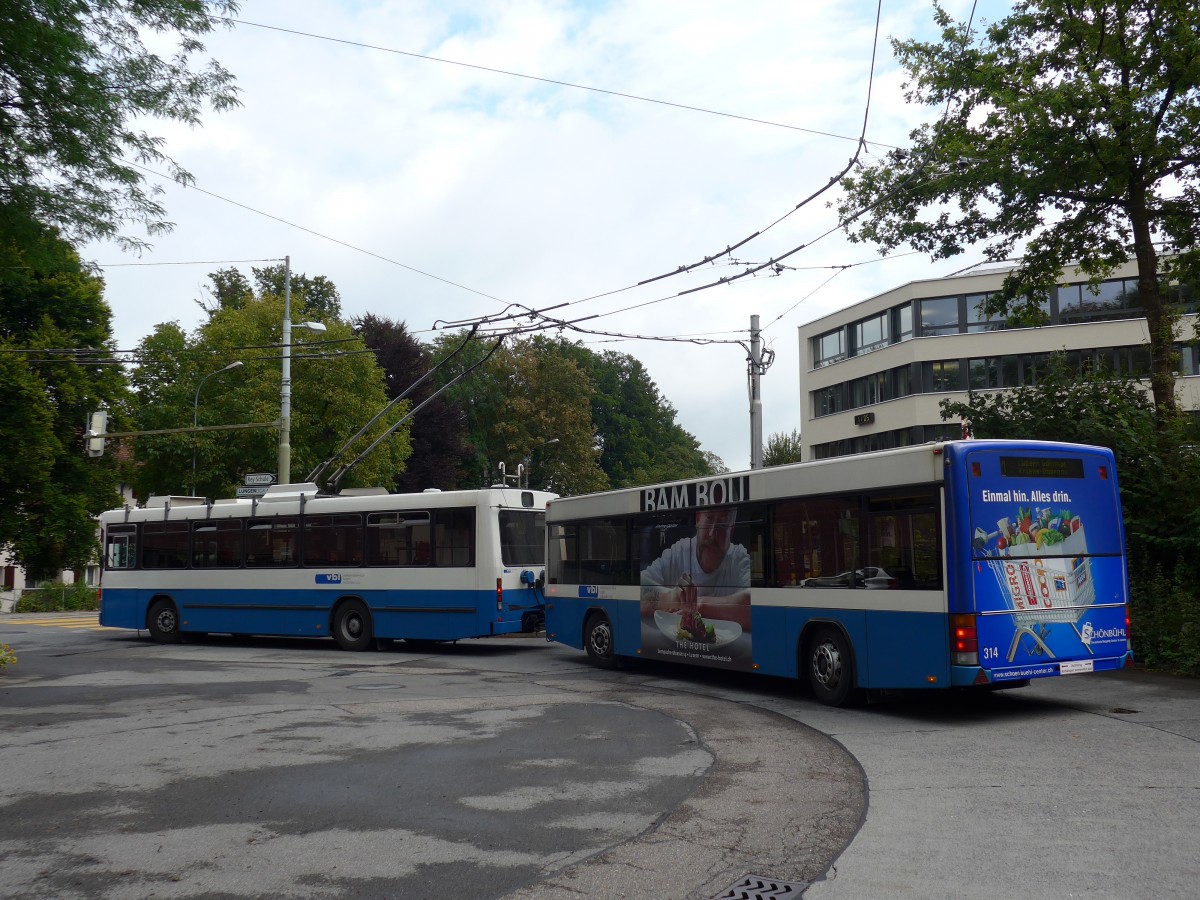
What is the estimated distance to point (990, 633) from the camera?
33.2ft

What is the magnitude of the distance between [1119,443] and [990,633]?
747cm

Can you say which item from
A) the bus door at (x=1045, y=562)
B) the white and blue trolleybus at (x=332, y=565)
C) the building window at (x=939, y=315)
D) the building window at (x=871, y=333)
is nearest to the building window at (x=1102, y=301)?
the building window at (x=939, y=315)

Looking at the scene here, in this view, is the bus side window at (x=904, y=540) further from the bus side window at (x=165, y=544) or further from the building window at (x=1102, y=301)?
the building window at (x=1102, y=301)

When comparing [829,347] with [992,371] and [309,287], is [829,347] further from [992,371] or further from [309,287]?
[309,287]

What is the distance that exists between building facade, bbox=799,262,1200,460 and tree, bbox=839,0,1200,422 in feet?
86.6

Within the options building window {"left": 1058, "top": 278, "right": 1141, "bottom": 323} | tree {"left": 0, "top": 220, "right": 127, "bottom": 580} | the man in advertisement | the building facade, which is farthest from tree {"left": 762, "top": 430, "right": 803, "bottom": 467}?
the man in advertisement

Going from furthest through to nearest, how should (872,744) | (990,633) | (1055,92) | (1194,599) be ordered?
(1055,92)
(1194,599)
(990,633)
(872,744)

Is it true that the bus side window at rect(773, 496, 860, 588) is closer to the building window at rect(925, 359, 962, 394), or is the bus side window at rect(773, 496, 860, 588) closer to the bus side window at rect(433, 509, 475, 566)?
the bus side window at rect(433, 509, 475, 566)

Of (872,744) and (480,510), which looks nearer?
(872,744)

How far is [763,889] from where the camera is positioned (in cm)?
527

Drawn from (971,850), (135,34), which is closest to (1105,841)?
(971,850)

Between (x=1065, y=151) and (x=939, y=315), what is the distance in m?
35.0

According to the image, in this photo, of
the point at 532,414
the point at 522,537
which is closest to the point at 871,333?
the point at 532,414

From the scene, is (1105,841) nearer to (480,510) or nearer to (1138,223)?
(480,510)
